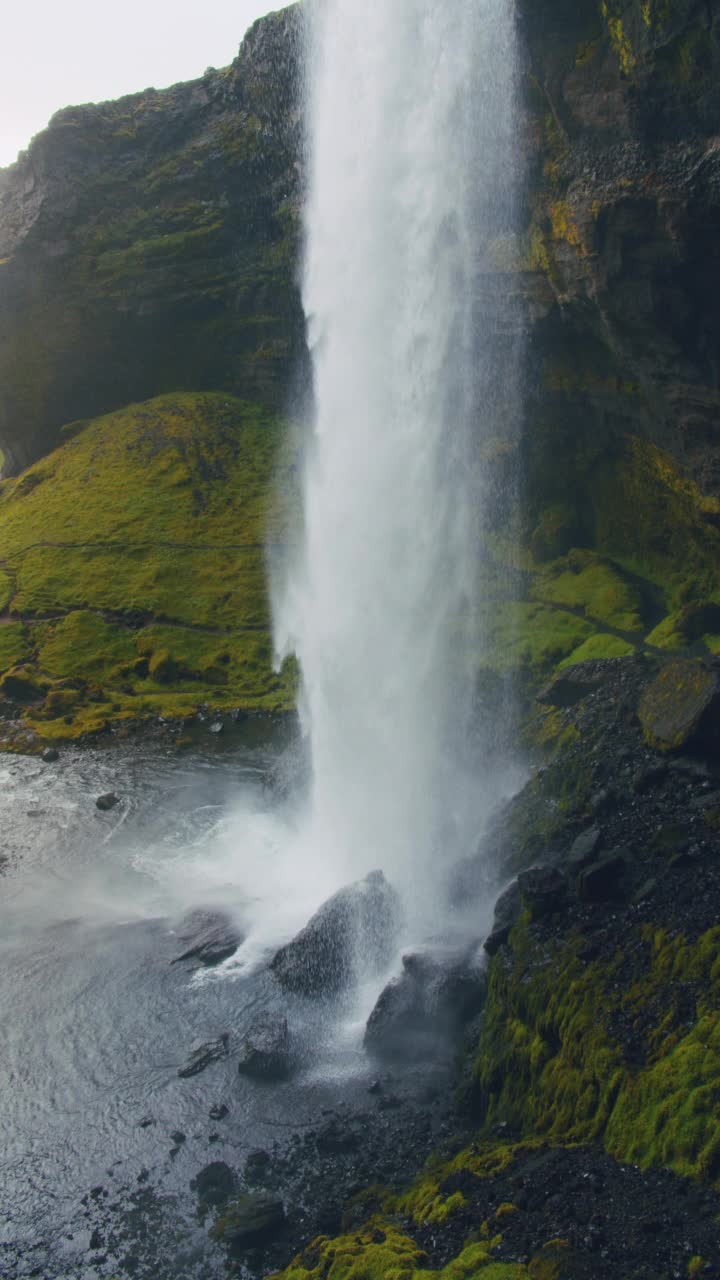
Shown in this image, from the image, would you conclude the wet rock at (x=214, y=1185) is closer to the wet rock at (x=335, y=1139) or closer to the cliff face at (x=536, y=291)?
the wet rock at (x=335, y=1139)

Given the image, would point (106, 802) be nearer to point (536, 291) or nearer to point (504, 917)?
point (504, 917)

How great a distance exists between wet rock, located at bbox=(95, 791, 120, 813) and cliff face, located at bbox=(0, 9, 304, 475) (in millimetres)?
37477

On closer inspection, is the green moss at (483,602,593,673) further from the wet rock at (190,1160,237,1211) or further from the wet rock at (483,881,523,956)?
the wet rock at (190,1160,237,1211)

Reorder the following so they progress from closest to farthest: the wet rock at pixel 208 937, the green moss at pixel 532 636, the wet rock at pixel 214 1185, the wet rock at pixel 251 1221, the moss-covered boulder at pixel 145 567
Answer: the wet rock at pixel 251 1221, the wet rock at pixel 214 1185, the wet rock at pixel 208 937, the green moss at pixel 532 636, the moss-covered boulder at pixel 145 567

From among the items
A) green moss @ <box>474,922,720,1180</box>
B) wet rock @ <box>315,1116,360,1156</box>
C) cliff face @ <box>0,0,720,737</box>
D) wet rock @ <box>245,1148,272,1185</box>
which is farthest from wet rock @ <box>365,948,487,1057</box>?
cliff face @ <box>0,0,720,737</box>

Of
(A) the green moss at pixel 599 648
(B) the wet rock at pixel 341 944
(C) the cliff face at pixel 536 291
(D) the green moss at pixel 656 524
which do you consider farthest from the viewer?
(D) the green moss at pixel 656 524

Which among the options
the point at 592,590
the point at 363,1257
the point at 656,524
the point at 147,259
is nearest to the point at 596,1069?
the point at 363,1257

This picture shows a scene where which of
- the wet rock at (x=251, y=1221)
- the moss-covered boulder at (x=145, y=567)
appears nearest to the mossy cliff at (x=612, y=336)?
the moss-covered boulder at (x=145, y=567)

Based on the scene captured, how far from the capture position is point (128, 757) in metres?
38.6

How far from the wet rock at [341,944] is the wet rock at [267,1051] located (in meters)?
1.71

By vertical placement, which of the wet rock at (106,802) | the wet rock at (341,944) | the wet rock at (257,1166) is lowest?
the wet rock at (257,1166)

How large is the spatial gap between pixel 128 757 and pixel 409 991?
2272 cm

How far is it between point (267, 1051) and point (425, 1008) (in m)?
3.20

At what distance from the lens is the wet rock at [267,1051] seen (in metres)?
17.8
